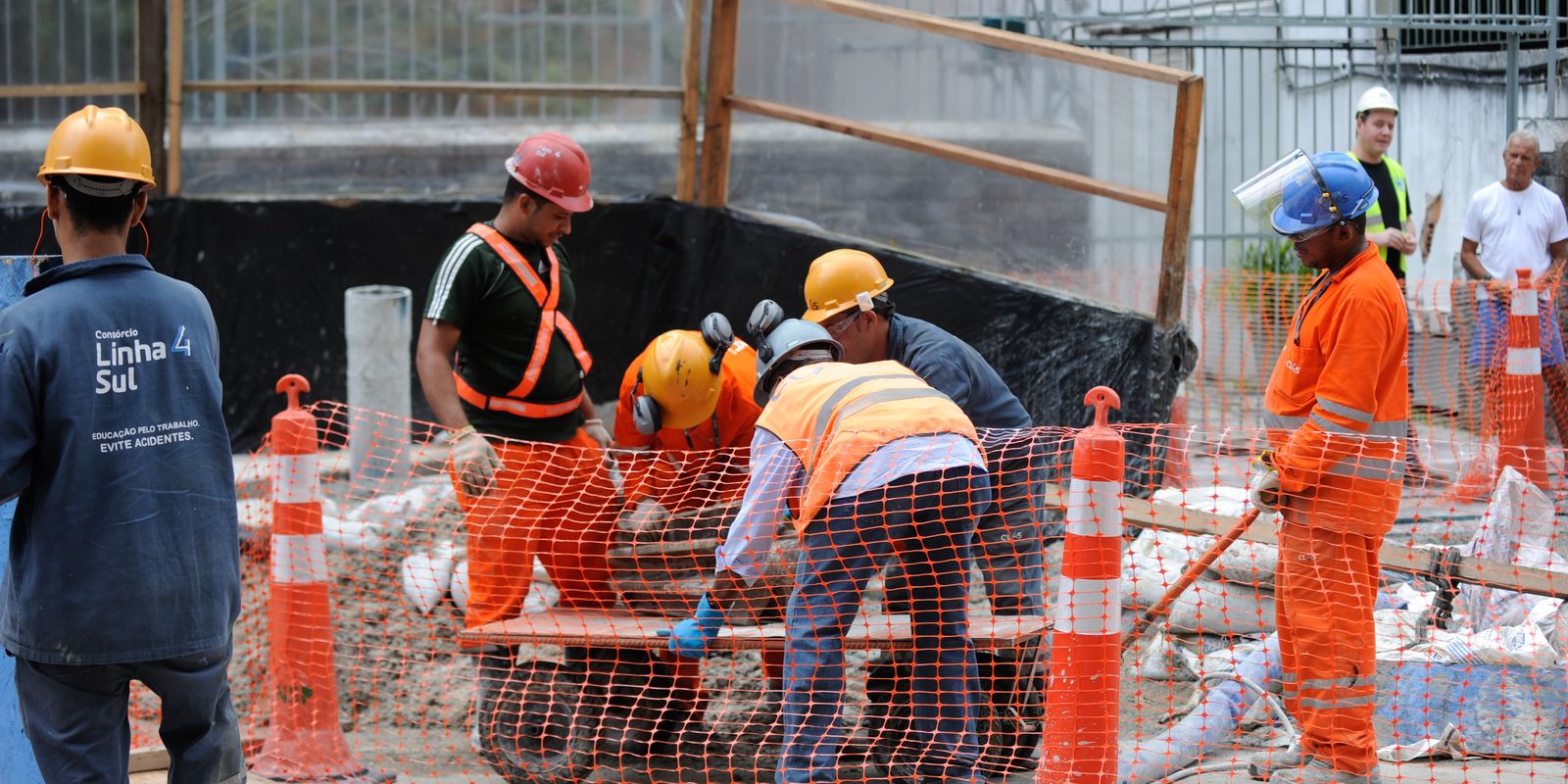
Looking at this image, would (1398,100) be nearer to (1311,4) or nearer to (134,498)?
(1311,4)

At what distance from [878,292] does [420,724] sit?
243cm

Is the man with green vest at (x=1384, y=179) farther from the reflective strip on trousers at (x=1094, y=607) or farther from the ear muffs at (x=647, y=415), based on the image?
the reflective strip on trousers at (x=1094, y=607)

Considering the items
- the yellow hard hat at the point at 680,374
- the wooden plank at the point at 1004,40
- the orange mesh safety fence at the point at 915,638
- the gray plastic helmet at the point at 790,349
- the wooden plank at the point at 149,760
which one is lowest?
the wooden plank at the point at 149,760

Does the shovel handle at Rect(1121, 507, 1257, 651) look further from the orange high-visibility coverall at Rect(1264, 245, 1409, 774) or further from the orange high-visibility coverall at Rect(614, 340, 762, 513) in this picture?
the orange high-visibility coverall at Rect(614, 340, 762, 513)

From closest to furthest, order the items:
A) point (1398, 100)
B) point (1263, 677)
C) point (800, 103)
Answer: point (1263, 677) < point (800, 103) < point (1398, 100)

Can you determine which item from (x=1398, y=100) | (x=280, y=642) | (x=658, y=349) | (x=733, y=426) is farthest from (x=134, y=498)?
(x=1398, y=100)

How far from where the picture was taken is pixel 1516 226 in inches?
337

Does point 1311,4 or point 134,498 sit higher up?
point 1311,4

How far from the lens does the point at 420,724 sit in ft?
19.1

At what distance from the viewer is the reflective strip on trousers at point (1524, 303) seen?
7.68 meters

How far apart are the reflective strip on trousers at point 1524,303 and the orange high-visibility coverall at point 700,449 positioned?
14.5ft

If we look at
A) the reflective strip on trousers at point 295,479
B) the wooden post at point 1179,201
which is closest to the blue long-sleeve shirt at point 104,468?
the reflective strip on trousers at point 295,479

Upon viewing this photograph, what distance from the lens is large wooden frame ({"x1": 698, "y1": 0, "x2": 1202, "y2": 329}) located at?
22.6ft

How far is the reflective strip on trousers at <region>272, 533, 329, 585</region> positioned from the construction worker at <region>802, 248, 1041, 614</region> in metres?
1.81
